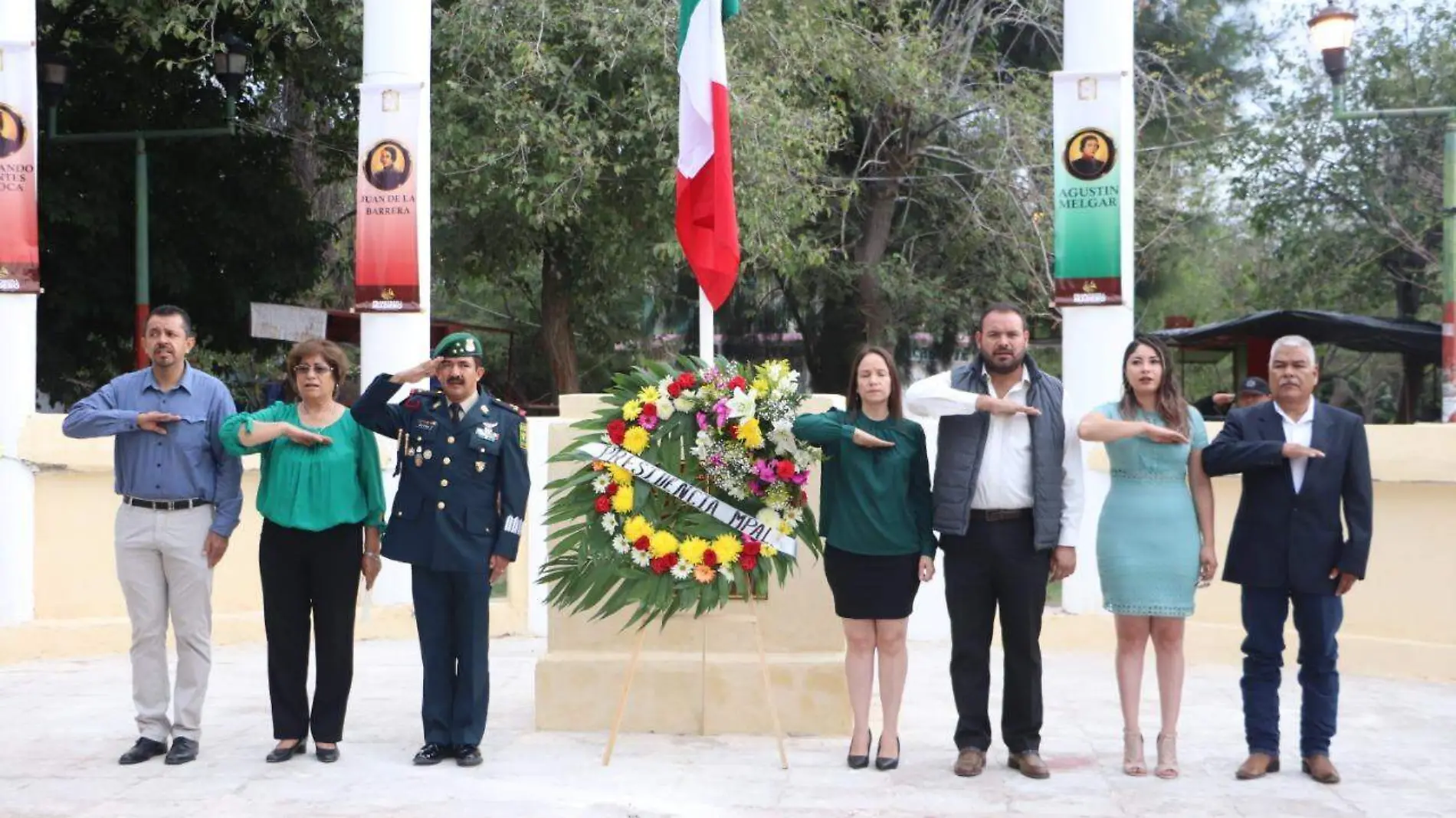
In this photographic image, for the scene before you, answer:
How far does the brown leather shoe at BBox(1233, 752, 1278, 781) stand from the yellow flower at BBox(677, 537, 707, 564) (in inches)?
91.2

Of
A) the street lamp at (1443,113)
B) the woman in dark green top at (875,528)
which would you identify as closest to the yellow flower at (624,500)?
the woman in dark green top at (875,528)

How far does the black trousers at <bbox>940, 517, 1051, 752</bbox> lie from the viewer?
639 centimetres

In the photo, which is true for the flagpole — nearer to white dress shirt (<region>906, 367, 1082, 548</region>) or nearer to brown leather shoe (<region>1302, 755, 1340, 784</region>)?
white dress shirt (<region>906, 367, 1082, 548</region>)

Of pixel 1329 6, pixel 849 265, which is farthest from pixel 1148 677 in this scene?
pixel 849 265

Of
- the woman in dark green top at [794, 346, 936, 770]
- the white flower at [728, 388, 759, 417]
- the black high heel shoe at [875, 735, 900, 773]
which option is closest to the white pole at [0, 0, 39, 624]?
the white flower at [728, 388, 759, 417]

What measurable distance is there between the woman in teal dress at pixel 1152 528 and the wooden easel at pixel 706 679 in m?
1.41

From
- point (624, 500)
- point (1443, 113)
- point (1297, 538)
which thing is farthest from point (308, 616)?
point (1443, 113)

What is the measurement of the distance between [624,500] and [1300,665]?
279 centimetres

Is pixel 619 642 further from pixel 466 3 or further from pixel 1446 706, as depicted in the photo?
pixel 466 3

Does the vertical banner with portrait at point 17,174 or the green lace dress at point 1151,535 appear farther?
the vertical banner with portrait at point 17,174

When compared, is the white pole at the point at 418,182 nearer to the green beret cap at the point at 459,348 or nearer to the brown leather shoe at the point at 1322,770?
the green beret cap at the point at 459,348

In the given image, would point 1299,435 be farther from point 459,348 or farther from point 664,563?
point 459,348

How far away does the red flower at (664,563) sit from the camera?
6.67 m

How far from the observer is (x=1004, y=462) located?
638 cm
